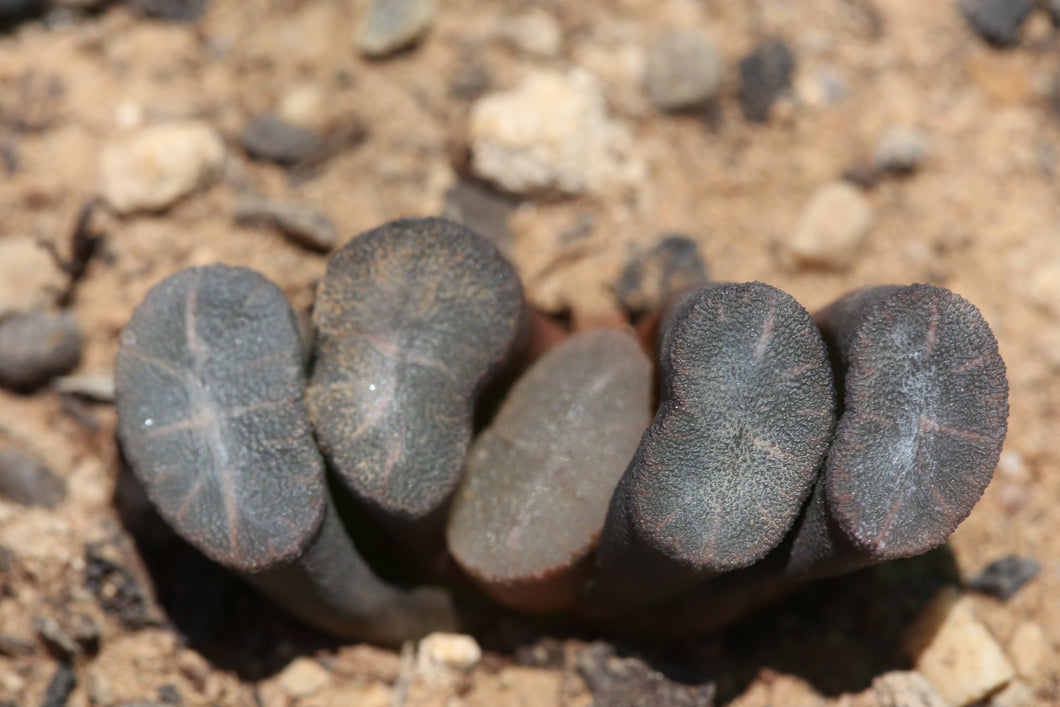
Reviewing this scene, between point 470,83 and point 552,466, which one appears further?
point 470,83

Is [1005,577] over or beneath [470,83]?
beneath

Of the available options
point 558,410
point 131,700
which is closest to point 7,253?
point 131,700

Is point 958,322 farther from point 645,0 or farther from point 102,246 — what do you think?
point 102,246

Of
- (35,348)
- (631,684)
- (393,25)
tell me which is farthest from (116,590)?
(393,25)

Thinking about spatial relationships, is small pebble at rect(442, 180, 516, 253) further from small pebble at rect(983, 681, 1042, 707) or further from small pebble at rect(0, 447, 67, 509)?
small pebble at rect(983, 681, 1042, 707)

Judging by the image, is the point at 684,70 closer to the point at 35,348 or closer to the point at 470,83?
the point at 470,83

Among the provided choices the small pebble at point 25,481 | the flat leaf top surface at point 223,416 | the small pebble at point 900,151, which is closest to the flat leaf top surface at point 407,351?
the flat leaf top surface at point 223,416
